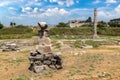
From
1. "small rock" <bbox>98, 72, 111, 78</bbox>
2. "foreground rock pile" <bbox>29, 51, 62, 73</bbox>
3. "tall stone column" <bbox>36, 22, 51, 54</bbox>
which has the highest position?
"tall stone column" <bbox>36, 22, 51, 54</bbox>

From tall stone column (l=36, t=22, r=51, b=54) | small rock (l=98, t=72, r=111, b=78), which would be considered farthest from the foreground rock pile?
small rock (l=98, t=72, r=111, b=78)

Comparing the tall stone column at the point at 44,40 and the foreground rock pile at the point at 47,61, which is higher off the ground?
the tall stone column at the point at 44,40

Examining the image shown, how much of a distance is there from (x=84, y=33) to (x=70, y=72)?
57.4m

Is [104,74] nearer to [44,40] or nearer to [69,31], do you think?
[44,40]

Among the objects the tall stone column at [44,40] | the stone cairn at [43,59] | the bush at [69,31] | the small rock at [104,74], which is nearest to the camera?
the small rock at [104,74]

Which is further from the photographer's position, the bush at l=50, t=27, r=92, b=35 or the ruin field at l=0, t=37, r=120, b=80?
the bush at l=50, t=27, r=92, b=35

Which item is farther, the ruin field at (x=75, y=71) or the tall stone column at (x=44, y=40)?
the tall stone column at (x=44, y=40)

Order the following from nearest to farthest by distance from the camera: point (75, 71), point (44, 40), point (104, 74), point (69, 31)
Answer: point (104, 74) → point (75, 71) → point (44, 40) → point (69, 31)

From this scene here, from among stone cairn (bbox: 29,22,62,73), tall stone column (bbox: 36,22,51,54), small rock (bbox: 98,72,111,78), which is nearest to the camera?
small rock (bbox: 98,72,111,78)

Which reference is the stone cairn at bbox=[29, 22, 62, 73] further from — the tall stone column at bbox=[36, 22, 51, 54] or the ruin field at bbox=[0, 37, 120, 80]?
the ruin field at bbox=[0, 37, 120, 80]

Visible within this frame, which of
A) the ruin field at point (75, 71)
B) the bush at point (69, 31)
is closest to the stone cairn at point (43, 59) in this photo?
the ruin field at point (75, 71)

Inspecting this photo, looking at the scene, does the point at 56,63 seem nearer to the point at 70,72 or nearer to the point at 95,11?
the point at 70,72

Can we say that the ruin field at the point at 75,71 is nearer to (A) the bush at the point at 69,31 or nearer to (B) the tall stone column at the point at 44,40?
(B) the tall stone column at the point at 44,40

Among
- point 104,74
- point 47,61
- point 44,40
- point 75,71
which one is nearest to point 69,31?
point 44,40
